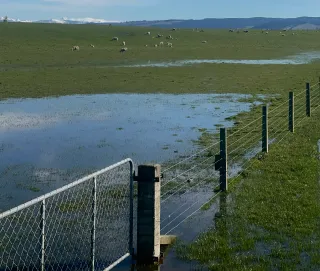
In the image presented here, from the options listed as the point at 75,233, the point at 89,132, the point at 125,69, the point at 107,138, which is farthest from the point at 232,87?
the point at 75,233

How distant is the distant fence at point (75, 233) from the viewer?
9677 millimetres

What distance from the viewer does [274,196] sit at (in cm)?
1316

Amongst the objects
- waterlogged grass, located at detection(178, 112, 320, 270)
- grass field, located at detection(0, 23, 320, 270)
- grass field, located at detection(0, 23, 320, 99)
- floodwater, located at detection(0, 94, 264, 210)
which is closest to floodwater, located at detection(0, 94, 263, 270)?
floodwater, located at detection(0, 94, 264, 210)

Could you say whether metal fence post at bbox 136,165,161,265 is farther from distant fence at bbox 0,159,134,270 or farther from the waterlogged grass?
the waterlogged grass

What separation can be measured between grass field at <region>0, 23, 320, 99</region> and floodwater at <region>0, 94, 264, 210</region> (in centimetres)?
512

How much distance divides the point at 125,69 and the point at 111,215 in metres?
42.6

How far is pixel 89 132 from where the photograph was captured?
2252 cm

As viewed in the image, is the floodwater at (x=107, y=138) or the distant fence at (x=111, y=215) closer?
the distant fence at (x=111, y=215)

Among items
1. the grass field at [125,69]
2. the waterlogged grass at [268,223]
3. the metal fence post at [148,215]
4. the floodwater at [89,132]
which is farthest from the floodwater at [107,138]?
the grass field at [125,69]

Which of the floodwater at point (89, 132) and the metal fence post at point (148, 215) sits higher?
the floodwater at point (89, 132)

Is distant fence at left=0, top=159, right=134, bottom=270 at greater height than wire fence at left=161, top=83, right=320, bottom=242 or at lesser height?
lesser

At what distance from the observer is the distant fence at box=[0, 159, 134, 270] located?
9.68 meters

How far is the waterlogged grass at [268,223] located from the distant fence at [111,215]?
56 cm

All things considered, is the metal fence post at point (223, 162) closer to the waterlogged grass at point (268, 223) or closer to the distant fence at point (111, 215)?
the distant fence at point (111, 215)
